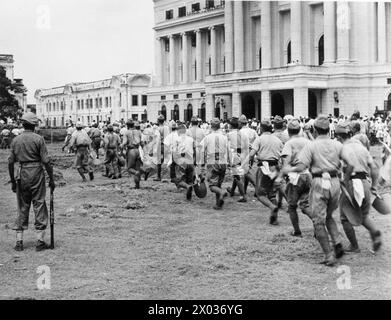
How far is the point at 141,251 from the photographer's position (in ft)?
31.1

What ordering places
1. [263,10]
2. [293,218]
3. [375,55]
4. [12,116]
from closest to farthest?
[293,218]
[12,116]
[375,55]
[263,10]

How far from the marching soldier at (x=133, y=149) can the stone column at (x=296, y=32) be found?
33.7m

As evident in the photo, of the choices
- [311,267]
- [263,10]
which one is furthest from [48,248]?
[263,10]

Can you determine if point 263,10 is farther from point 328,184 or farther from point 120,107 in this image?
point 328,184

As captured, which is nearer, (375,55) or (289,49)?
(375,55)

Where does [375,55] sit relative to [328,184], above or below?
above

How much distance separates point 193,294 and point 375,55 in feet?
137

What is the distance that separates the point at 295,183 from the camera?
963 cm

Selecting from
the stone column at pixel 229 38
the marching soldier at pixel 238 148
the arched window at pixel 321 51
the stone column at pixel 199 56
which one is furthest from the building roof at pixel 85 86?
the marching soldier at pixel 238 148

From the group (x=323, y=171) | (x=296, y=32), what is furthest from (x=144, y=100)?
(x=323, y=171)

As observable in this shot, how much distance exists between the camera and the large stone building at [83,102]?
48.2 meters

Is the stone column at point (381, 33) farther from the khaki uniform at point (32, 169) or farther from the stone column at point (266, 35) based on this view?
the khaki uniform at point (32, 169)

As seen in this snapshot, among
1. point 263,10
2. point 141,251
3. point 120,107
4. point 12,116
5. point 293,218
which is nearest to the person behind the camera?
point 141,251

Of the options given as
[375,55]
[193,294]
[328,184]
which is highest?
[375,55]
